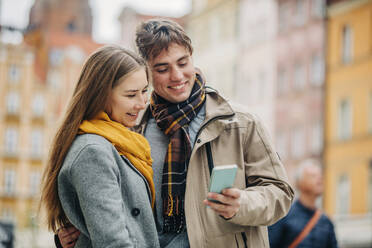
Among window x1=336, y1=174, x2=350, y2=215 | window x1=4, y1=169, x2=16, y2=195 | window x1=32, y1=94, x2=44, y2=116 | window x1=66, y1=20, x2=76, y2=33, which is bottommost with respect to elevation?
window x1=4, y1=169, x2=16, y2=195

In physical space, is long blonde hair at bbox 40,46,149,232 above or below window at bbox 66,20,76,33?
below

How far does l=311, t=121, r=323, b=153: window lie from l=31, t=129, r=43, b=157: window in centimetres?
1922

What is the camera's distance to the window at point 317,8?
22.2 m

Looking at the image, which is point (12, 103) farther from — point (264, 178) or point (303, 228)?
point (264, 178)

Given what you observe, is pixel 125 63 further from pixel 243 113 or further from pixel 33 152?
pixel 33 152

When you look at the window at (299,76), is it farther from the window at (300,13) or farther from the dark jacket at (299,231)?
the dark jacket at (299,231)

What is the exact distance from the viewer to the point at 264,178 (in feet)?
9.40

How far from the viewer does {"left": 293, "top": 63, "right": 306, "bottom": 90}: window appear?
75.9ft

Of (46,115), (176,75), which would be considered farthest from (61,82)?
(176,75)

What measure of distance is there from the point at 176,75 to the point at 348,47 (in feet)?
61.8

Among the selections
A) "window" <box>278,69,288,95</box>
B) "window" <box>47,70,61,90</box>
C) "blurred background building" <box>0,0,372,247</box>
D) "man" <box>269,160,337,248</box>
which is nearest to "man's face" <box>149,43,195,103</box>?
"man" <box>269,160,337,248</box>

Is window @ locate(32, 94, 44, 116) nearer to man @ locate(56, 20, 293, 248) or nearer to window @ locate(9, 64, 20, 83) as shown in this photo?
window @ locate(9, 64, 20, 83)

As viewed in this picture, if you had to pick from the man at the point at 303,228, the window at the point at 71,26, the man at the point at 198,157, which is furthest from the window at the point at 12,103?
the man at the point at 198,157

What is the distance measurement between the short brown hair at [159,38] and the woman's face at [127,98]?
28 cm
